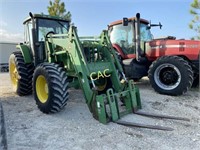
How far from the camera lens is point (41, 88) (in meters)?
4.90

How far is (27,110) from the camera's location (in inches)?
197

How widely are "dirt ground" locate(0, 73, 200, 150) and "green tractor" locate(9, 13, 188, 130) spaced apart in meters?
0.27

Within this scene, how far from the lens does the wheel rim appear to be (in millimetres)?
6074

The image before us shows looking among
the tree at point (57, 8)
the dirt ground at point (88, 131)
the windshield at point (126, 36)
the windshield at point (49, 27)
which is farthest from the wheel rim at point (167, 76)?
the tree at point (57, 8)

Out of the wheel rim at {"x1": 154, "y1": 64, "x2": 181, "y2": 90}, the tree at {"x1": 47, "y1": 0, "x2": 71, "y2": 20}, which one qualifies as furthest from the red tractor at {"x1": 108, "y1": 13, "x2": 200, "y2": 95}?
the tree at {"x1": 47, "y1": 0, "x2": 71, "y2": 20}

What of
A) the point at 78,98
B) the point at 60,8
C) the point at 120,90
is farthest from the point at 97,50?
the point at 60,8

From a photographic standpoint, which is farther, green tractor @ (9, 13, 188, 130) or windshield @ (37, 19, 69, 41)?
windshield @ (37, 19, 69, 41)

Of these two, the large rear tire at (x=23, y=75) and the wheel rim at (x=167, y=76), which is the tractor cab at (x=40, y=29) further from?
the wheel rim at (x=167, y=76)

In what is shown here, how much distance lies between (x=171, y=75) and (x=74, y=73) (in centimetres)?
287

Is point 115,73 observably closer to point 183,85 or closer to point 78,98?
point 78,98

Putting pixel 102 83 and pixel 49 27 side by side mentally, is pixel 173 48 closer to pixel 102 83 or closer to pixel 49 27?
pixel 102 83

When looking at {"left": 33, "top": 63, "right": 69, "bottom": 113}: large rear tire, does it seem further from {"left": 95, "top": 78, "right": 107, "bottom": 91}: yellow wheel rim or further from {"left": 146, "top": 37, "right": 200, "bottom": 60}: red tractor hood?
{"left": 146, "top": 37, "right": 200, "bottom": 60}: red tractor hood

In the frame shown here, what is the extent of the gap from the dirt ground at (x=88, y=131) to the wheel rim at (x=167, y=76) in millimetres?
923

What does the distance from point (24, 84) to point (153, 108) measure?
3.54m
